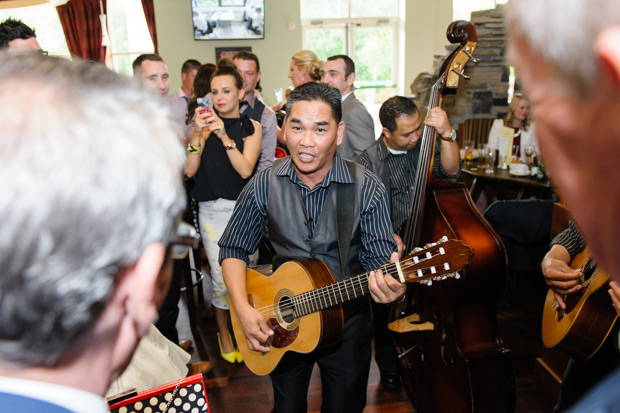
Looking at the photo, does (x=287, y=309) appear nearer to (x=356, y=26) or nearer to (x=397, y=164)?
(x=397, y=164)

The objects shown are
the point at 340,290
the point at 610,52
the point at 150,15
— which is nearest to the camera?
the point at 610,52

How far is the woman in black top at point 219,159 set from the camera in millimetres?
3074

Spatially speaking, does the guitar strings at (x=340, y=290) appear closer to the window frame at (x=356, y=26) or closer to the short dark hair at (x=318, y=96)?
the short dark hair at (x=318, y=96)

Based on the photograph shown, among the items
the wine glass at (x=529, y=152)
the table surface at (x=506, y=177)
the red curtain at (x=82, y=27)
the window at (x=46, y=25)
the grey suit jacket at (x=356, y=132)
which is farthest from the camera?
the window at (x=46, y=25)

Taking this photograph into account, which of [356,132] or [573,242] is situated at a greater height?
[356,132]

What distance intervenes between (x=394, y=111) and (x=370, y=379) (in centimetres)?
171

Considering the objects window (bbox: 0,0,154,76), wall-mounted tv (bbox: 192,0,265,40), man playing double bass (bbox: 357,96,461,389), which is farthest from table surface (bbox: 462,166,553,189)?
window (bbox: 0,0,154,76)

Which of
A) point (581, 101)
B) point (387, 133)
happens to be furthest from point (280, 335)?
point (581, 101)

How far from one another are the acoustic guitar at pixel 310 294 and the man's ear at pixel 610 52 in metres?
1.27

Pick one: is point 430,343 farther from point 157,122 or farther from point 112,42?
point 112,42

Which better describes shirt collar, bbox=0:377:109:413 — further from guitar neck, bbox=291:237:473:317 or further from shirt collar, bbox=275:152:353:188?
shirt collar, bbox=275:152:353:188

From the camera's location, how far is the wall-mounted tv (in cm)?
920

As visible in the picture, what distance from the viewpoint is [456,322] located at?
2.32 m

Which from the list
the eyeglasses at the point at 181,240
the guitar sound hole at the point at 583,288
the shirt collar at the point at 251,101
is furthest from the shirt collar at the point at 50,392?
the shirt collar at the point at 251,101
